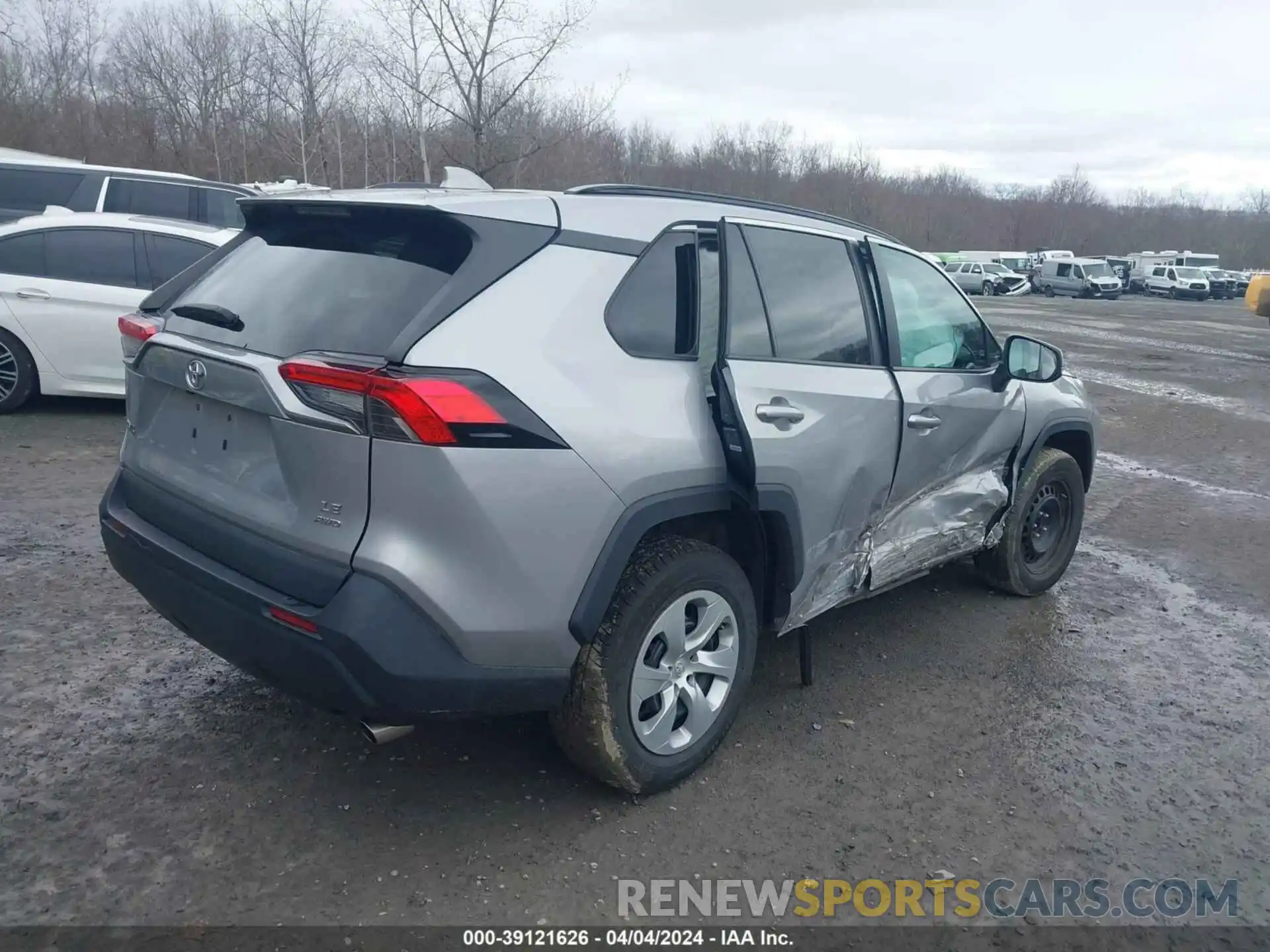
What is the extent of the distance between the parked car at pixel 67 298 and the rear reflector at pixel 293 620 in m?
6.01

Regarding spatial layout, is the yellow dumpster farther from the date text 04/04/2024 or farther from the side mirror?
the date text 04/04/2024

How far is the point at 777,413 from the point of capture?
334 cm

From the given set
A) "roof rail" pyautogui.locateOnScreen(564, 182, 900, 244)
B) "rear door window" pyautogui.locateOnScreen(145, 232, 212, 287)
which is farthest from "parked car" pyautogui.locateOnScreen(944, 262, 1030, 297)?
"roof rail" pyautogui.locateOnScreen(564, 182, 900, 244)

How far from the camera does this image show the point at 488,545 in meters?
2.61

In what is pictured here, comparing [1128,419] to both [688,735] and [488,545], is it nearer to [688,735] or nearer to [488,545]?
[688,735]

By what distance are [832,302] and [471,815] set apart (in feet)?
7.38

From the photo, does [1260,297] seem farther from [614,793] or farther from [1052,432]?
[614,793]

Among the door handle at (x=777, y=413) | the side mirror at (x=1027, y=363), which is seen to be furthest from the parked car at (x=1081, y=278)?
the door handle at (x=777, y=413)

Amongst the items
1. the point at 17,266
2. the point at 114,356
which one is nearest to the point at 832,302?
the point at 114,356

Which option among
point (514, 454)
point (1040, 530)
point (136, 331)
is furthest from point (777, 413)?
point (1040, 530)

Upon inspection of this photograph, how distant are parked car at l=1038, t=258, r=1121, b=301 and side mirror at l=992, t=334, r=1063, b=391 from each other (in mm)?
47085

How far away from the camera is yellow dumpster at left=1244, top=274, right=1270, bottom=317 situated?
2056 centimetres

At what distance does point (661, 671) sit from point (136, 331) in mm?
2106

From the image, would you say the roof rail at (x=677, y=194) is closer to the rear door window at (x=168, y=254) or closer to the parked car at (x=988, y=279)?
the rear door window at (x=168, y=254)
